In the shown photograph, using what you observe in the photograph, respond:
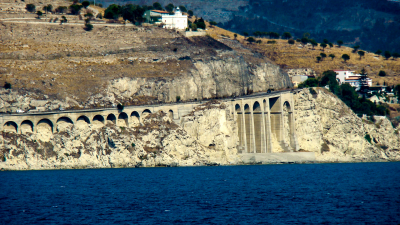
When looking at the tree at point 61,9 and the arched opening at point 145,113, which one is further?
the tree at point 61,9

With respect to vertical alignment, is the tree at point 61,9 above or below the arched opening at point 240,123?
above

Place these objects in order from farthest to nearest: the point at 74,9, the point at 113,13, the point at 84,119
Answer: the point at 113,13
the point at 74,9
the point at 84,119

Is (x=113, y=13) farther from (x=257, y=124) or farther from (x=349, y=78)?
(x=349, y=78)

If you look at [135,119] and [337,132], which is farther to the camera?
[337,132]

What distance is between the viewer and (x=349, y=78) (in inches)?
6585

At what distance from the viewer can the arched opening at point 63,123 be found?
9506 centimetres

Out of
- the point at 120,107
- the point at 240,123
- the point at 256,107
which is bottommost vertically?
the point at 240,123

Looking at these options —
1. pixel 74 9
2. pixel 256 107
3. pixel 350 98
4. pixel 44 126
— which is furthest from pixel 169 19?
pixel 44 126

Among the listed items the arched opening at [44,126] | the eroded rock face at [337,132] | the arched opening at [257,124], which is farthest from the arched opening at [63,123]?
the eroded rock face at [337,132]

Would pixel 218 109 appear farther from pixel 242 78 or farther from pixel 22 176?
pixel 22 176

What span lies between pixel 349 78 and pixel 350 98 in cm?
2501

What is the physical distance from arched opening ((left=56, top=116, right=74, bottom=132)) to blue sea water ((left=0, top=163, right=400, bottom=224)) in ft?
22.1

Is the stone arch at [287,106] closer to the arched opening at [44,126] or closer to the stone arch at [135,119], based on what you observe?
the stone arch at [135,119]

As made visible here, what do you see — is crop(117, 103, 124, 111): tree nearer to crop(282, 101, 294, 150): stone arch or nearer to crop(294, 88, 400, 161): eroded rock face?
crop(282, 101, 294, 150): stone arch
